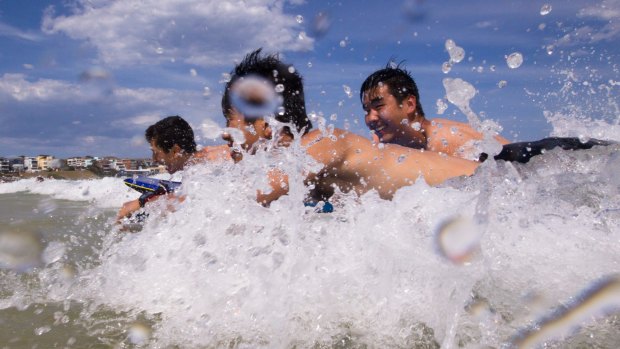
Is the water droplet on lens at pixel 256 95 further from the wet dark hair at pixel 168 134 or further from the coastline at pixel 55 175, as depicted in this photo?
the coastline at pixel 55 175

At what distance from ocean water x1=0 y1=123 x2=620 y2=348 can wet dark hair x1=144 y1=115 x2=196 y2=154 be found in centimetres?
247

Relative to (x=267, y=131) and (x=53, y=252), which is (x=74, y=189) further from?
(x=267, y=131)

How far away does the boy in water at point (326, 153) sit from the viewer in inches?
105

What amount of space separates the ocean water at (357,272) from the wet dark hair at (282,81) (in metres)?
0.41

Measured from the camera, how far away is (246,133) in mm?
2924

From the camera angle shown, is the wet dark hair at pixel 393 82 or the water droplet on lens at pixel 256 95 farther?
the wet dark hair at pixel 393 82

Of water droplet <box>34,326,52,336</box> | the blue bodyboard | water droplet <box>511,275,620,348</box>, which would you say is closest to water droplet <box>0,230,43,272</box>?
the blue bodyboard

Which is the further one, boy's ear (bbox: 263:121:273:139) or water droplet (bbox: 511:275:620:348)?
boy's ear (bbox: 263:121:273:139)

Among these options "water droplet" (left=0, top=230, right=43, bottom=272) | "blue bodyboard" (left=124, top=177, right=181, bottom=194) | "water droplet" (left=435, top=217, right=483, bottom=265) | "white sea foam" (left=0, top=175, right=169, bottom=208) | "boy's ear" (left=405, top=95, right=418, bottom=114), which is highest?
"boy's ear" (left=405, top=95, right=418, bottom=114)

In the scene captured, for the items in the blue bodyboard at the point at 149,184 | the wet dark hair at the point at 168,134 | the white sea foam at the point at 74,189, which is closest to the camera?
the blue bodyboard at the point at 149,184

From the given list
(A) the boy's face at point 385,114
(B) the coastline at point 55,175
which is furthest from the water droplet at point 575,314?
(B) the coastline at point 55,175

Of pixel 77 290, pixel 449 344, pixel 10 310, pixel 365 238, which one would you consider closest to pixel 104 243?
pixel 77 290

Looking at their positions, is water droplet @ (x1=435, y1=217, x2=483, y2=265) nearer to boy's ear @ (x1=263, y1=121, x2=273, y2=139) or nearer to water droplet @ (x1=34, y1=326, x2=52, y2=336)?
boy's ear @ (x1=263, y1=121, x2=273, y2=139)

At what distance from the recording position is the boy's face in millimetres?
4391
